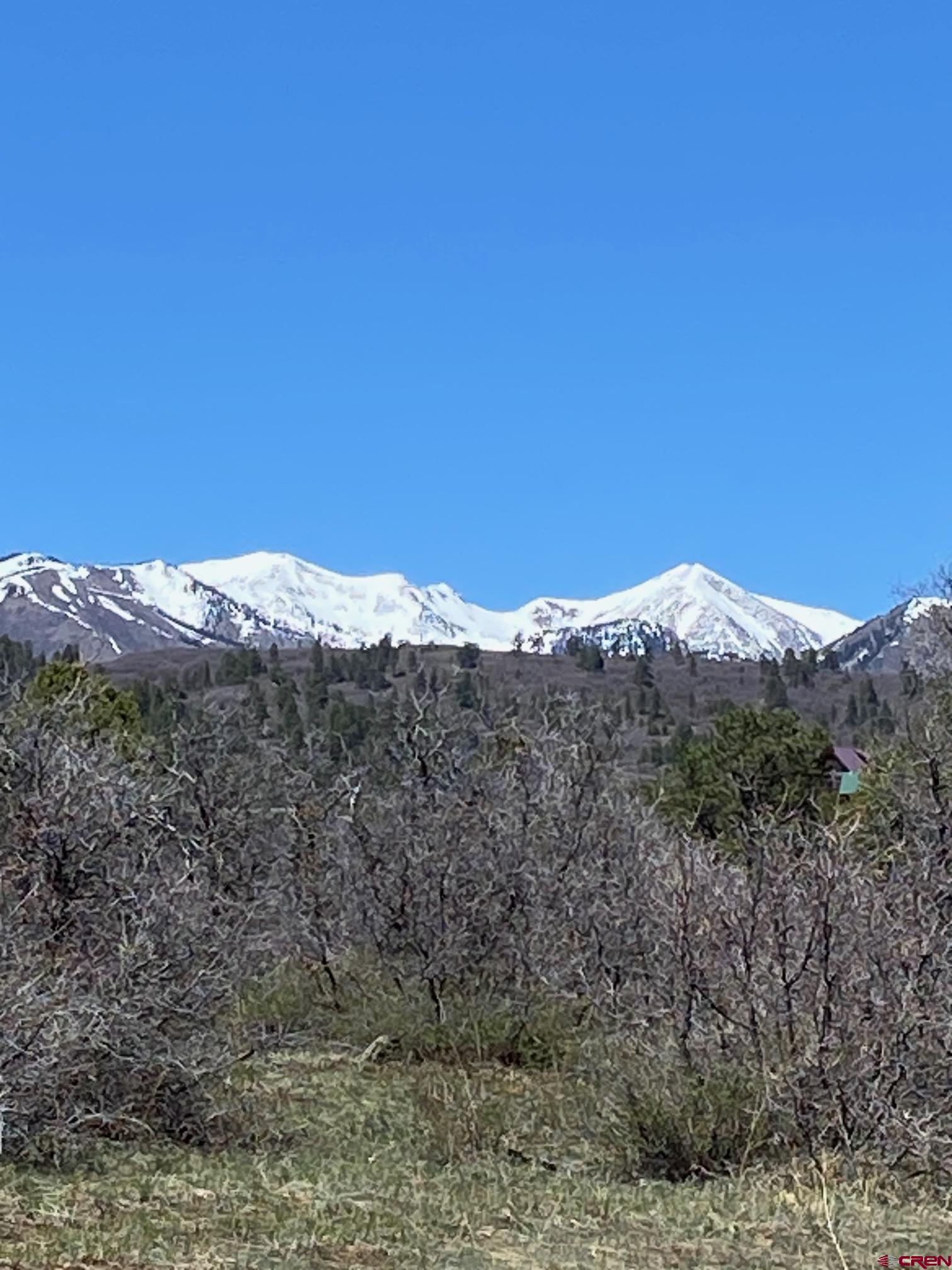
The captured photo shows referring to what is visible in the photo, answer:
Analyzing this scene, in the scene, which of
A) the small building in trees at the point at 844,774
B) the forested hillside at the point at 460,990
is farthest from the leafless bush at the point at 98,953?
the small building in trees at the point at 844,774

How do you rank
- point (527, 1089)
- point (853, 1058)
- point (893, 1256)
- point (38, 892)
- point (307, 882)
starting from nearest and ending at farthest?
point (893, 1256)
point (853, 1058)
point (38, 892)
point (527, 1089)
point (307, 882)

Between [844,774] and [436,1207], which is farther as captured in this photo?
[844,774]

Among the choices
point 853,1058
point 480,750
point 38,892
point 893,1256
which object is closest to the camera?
point 893,1256

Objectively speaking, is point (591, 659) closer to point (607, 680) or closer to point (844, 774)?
point (607, 680)

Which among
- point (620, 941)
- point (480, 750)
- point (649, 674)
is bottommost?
point (620, 941)

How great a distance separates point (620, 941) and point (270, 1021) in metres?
3.87

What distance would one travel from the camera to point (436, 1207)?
8.40 meters

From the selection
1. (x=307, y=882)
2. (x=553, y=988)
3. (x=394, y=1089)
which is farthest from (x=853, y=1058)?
(x=307, y=882)

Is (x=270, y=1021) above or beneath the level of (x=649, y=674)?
beneath

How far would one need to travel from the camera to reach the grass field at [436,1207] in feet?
23.7

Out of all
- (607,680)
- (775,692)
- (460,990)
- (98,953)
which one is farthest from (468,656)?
(98,953)

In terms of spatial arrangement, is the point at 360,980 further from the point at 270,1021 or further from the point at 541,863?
the point at 541,863

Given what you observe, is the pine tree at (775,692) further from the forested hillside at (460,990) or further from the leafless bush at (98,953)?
the leafless bush at (98,953)

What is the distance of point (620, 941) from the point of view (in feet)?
54.6
